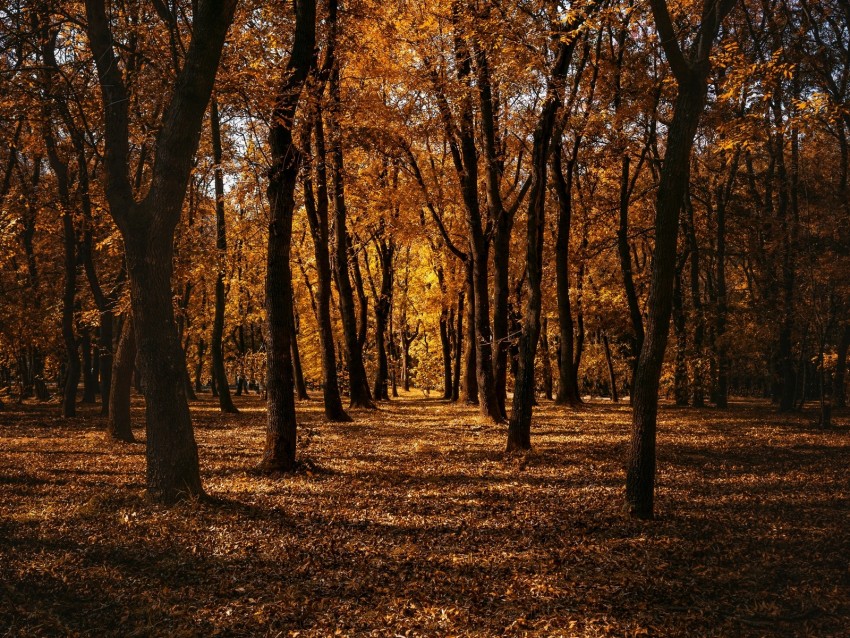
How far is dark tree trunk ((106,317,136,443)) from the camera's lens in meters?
14.2

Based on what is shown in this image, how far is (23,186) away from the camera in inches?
901

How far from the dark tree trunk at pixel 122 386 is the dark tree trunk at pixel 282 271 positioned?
16.4ft

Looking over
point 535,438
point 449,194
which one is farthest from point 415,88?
point 535,438

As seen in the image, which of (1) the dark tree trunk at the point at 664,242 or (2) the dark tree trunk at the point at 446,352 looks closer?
(1) the dark tree trunk at the point at 664,242

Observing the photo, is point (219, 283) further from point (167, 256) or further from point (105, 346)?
point (167, 256)

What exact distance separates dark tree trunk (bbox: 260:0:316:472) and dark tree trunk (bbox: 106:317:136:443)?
16.4 ft

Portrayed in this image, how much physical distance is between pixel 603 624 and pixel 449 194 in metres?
22.2

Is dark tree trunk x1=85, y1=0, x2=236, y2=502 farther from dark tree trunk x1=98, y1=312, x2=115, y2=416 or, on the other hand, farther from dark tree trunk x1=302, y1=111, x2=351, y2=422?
dark tree trunk x1=98, y1=312, x2=115, y2=416

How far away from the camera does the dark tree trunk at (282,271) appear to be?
35.5ft

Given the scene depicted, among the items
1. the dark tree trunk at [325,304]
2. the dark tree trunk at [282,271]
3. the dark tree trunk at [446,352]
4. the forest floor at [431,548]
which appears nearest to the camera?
the forest floor at [431,548]

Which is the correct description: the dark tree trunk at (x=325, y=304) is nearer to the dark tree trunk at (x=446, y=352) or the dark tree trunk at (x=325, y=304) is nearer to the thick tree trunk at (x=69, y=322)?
the thick tree trunk at (x=69, y=322)

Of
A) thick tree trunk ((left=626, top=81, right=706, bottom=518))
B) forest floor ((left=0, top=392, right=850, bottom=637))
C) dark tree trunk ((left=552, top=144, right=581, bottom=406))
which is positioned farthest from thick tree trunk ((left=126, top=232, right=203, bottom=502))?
dark tree trunk ((left=552, top=144, right=581, bottom=406))

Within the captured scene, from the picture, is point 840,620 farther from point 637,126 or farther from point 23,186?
point 23,186

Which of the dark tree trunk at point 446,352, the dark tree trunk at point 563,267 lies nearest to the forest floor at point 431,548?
the dark tree trunk at point 563,267
